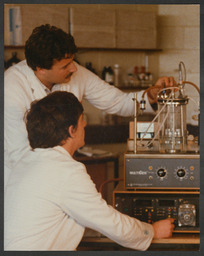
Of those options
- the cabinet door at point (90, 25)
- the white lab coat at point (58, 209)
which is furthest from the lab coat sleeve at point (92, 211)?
the cabinet door at point (90, 25)

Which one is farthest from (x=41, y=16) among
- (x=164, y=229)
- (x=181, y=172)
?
(x=164, y=229)

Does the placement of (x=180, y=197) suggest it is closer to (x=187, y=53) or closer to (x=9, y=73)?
(x=187, y=53)

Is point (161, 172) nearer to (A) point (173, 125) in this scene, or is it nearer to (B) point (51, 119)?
(A) point (173, 125)

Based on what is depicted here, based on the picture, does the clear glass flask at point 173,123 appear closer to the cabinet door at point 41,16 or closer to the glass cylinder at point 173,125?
the glass cylinder at point 173,125

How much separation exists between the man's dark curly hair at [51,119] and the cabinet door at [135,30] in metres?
0.33

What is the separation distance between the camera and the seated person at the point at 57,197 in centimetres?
106

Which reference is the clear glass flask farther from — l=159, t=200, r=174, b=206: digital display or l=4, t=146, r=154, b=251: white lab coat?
l=4, t=146, r=154, b=251: white lab coat

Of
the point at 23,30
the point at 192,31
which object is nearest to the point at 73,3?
the point at 23,30

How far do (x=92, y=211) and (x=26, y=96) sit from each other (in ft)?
1.57

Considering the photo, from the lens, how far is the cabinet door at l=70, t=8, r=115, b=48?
4.07ft

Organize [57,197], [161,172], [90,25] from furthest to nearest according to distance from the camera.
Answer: [90,25], [161,172], [57,197]

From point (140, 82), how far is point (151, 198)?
44 cm

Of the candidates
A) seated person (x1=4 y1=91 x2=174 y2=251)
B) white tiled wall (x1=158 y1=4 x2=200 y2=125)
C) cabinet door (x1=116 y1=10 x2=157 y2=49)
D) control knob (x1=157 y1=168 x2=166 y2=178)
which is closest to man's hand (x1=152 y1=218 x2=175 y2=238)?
seated person (x1=4 y1=91 x2=174 y2=251)

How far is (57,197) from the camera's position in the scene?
3.48 ft
